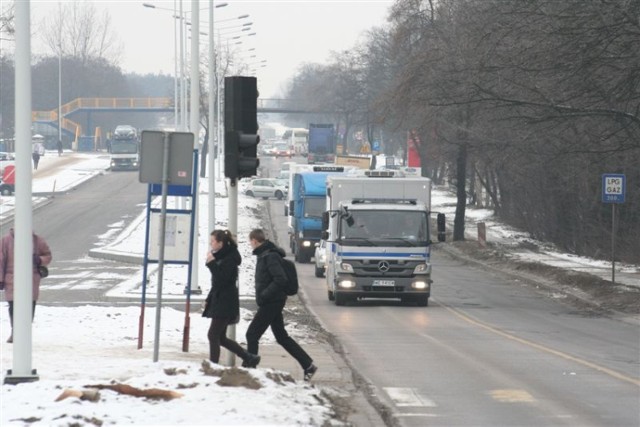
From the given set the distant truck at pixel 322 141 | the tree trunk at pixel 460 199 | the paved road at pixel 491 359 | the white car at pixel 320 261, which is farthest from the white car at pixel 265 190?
the paved road at pixel 491 359

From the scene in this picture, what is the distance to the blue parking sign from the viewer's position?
34.5 meters

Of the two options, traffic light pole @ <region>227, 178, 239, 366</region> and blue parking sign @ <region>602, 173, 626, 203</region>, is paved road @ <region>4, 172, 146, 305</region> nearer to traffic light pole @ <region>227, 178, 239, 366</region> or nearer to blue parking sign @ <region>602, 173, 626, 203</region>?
blue parking sign @ <region>602, 173, 626, 203</region>

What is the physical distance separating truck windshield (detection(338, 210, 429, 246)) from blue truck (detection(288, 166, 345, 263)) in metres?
15.6

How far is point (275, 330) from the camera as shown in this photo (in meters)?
15.9

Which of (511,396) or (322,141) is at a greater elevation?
(322,141)

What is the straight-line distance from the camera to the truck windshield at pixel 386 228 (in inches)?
1229

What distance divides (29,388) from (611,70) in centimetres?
2118

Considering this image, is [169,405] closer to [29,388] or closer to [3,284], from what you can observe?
[29,388]

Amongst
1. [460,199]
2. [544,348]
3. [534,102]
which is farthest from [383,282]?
[460,199]

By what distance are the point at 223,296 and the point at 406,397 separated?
2426 millimetres

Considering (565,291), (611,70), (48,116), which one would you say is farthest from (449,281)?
(48,116)

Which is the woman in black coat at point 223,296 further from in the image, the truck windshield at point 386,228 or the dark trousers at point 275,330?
the truck windshield at point 386,228

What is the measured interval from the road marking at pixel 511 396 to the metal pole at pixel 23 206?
513cm

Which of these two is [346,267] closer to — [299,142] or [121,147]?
[121,147]
